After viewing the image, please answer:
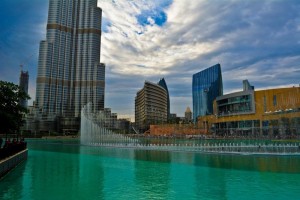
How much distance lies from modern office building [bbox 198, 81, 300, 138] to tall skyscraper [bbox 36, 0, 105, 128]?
244 ft

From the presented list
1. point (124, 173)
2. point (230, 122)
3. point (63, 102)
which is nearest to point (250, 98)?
point (230, 122)

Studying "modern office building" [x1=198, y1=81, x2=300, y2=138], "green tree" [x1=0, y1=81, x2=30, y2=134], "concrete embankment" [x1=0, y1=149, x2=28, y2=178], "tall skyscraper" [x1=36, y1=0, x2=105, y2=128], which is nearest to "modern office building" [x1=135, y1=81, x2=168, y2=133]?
"tall skyscraper" [x1=36, y1=0, x2=105, y2=128]

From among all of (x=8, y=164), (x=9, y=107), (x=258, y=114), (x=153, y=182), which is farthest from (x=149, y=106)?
(x=153, y=182)

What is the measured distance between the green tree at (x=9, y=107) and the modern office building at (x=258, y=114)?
5846 centimetres

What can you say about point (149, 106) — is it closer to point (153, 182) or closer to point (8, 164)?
point (8, 164)

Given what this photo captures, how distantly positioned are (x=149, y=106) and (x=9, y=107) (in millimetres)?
135452

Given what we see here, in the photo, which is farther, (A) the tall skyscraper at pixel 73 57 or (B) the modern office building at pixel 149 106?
(B) the modern office building at pixel 149 106

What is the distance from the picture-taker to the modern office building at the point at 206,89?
542ft

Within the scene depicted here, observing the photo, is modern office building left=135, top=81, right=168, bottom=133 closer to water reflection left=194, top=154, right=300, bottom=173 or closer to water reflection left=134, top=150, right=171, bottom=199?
water reflection left=194, top=154, right=300, bottom=173

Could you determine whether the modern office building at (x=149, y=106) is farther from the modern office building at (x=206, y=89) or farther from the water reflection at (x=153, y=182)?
the water reflection at (x=153, y=182)

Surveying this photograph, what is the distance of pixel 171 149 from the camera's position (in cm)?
3703

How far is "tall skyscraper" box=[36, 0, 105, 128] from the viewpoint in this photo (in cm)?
14238

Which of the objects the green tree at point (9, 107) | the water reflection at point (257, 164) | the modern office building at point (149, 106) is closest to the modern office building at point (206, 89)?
the modern office building at point (149, 106)

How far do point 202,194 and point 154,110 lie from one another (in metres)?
152
